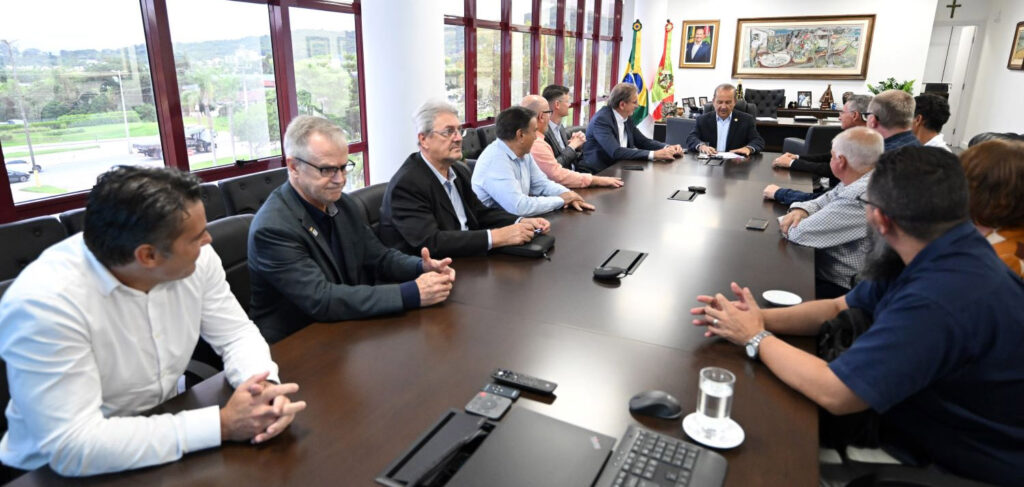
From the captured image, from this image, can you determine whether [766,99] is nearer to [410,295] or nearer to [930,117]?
[930,117]

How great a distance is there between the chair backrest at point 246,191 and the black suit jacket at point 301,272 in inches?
59.6

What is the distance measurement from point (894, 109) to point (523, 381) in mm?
2996

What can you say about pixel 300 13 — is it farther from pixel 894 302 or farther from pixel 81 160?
pixel 894 302

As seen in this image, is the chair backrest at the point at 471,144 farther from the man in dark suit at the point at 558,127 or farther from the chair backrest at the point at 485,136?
the man in dark suit at the point at 558,127

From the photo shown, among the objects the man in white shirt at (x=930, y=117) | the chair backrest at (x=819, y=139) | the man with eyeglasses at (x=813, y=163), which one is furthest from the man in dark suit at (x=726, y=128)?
the chair backrest at (x=819, y=139)

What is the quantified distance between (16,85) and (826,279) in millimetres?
4187

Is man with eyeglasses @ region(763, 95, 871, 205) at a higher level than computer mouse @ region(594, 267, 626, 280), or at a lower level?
higher

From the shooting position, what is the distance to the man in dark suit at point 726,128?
18.2ft

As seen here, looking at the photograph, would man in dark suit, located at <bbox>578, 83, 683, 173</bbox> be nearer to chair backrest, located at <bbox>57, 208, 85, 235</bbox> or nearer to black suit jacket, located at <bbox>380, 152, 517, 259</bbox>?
black suit jacket, located at <bbox>380, 152, 517, 259</bbox>

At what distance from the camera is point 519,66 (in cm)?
795

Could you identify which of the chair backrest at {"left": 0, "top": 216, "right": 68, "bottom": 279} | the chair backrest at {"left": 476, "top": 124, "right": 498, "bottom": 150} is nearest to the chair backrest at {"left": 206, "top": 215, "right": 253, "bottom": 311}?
the chair backrest at {"left": 0, "top": 216, "right": 68, "bottom": 279}

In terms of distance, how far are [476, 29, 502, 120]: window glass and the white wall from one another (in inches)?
174

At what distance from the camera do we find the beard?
1478 mm

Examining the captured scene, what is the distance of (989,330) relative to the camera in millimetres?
1233
